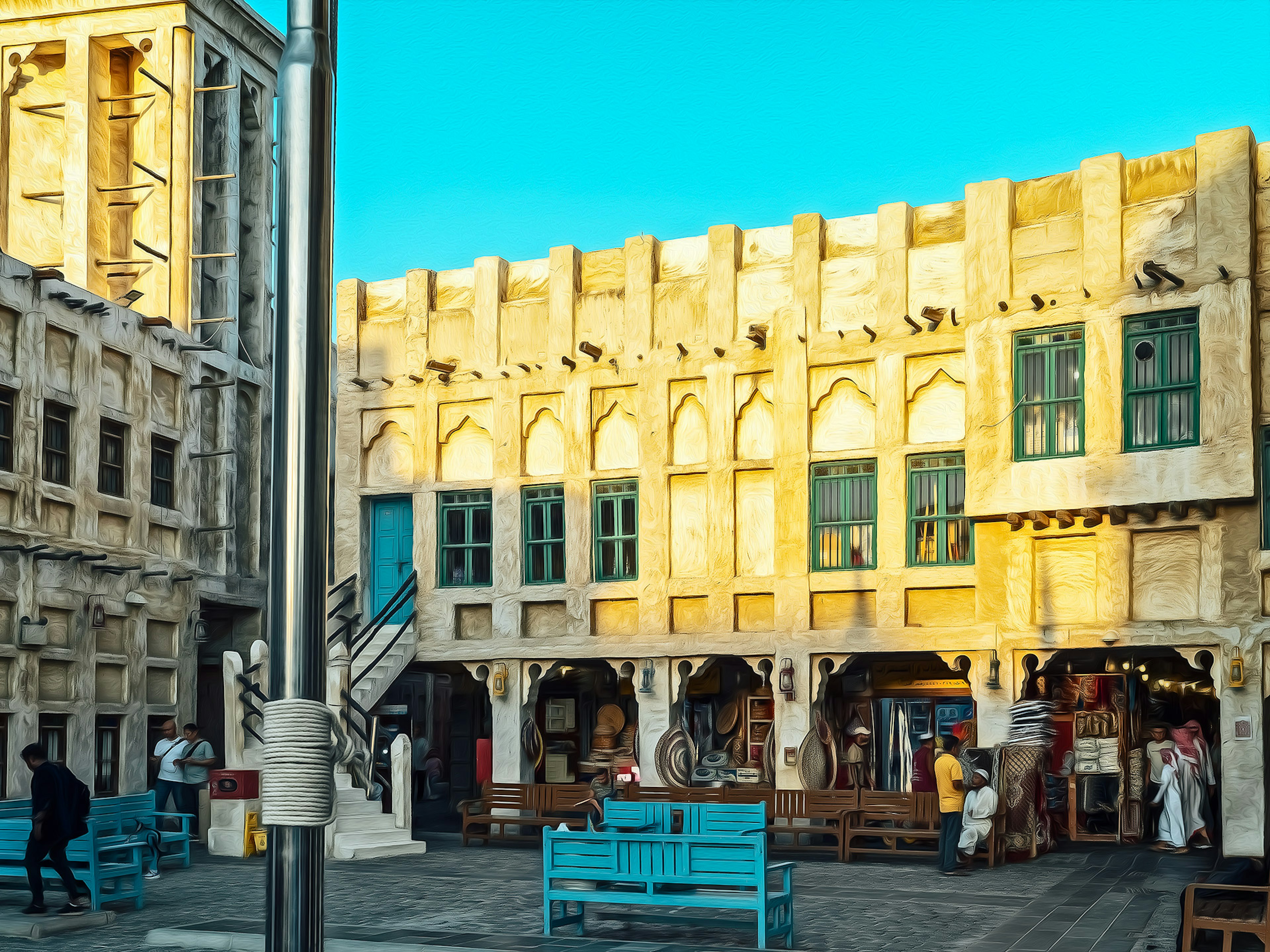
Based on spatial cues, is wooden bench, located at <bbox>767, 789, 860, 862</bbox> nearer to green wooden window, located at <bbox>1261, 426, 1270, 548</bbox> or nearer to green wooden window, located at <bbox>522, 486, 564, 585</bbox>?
green wooden window, located at <bbox>522, 486, 564, 585</bbox>

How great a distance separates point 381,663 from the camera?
82.3 ft

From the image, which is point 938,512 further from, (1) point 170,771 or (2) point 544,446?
(1) point 170,771

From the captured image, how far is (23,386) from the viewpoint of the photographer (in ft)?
72.0

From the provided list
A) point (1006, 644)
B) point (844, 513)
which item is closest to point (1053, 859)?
point (1006, 644)

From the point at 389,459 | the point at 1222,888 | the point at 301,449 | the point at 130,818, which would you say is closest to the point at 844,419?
the point at 389,459

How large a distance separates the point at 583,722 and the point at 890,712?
574cm

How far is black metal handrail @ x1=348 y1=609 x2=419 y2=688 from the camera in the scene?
80.0 feet

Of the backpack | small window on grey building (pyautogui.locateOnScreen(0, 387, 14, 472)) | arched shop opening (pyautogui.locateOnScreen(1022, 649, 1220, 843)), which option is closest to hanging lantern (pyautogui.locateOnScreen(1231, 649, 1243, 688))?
arched shop opening (pyautogui.locateOnScreen(1022, 649, 1220, 843))

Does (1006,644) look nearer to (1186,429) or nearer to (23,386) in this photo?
(1186,429)

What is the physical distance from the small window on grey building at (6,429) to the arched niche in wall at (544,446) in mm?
8187

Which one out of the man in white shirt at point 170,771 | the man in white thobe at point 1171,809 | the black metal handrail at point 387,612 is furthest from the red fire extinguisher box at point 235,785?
the man in white thobe at point 1171,809

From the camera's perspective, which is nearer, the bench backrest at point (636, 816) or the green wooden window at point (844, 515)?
the bench backrest at point (636, 816)

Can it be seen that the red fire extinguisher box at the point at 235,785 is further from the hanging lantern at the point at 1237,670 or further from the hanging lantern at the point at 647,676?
the hanging lantern at the point at 1237,670

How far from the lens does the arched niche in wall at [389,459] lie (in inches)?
1049
